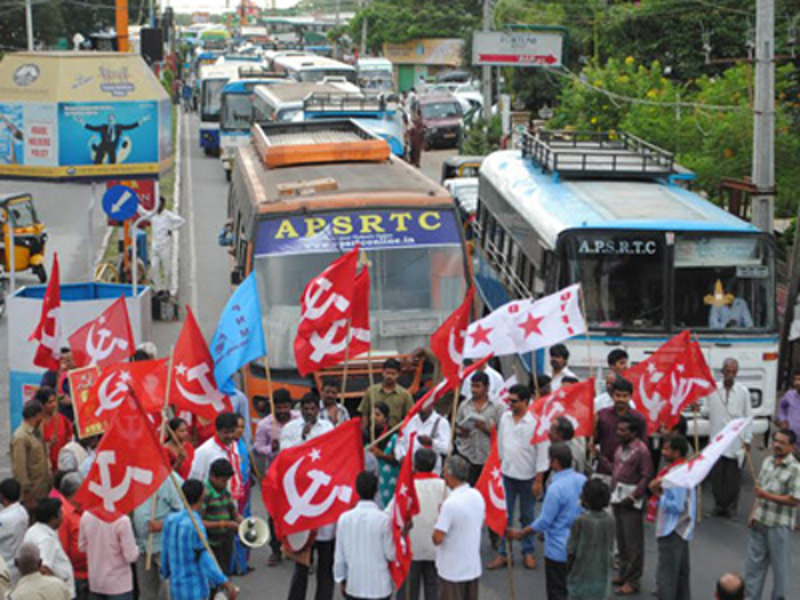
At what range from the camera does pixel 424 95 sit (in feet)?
159

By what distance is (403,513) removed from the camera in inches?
336

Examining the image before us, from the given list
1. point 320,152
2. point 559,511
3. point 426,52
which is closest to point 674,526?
point 559,511

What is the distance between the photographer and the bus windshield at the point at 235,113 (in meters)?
39.5

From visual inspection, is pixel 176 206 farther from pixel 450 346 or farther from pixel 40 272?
pixel 450 346

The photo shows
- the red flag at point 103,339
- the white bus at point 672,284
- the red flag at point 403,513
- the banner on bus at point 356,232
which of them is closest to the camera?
the red flag at point 403,513

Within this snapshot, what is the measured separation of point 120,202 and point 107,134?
5.04ft

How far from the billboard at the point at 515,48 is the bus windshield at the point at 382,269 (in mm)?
21588

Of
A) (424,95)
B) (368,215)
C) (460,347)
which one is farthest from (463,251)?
(424,95)

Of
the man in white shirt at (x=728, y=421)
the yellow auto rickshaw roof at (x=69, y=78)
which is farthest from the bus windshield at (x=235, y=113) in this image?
the man in white shirt at (x=728, y=421)

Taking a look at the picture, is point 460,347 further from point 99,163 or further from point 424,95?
point 424,95

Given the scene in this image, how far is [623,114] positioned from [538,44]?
285 inches

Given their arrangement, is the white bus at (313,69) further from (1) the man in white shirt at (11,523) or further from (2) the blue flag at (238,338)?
(1) the man in white shirt at (11,523)

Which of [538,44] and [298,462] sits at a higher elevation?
[538,44]

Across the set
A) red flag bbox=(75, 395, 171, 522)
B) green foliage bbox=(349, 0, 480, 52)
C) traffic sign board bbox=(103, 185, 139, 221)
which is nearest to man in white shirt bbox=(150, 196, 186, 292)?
traffic sign board bbox=(103, 185, 139, 221)
